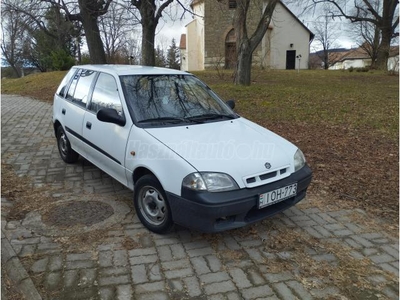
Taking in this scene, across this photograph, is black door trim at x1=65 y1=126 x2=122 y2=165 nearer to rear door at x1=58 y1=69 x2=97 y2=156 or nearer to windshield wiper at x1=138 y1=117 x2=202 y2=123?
rear door at x1=58 y1=69 x2=97 y2=156

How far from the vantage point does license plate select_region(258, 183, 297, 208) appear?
2.97m

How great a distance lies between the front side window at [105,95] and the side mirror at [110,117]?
0.13 m

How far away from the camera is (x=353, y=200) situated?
13.8 feet

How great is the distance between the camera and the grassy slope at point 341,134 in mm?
4434

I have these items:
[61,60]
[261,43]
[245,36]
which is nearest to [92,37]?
[245,36]

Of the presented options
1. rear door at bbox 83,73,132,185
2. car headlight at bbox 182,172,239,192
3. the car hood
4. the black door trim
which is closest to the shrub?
the black door trim

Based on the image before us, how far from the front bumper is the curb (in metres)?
1.30

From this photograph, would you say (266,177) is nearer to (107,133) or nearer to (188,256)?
(188,256)

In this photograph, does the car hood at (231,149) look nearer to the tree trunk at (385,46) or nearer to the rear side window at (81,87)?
the rear side window at (81,87)

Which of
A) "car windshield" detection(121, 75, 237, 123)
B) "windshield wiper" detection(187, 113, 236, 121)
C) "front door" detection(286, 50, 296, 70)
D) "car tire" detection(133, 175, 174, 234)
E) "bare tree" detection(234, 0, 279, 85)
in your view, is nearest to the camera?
"car tire" detection(133, 175, 174, 234)

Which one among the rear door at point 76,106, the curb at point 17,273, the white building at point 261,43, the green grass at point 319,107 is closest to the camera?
the curb at point 17,273

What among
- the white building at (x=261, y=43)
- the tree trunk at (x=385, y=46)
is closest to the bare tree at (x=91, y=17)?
the white building at (x=261, y=43)

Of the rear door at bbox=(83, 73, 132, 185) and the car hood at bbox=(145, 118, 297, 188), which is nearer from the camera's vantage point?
the car hood at bbox=(145, 118, 297, 188)

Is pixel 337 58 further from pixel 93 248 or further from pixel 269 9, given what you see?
pixel 93 248
